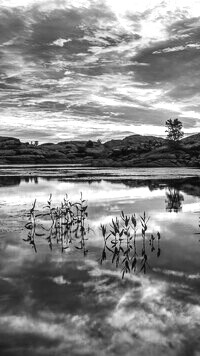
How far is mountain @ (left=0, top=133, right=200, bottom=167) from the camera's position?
11650cm

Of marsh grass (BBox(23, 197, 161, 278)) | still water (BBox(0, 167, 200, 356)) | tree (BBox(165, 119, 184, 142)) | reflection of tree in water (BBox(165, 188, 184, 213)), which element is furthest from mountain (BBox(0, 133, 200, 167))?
still water (BBox(0, 167, 200, 356))

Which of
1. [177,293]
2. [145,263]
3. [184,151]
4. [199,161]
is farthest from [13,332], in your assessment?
[184,151]

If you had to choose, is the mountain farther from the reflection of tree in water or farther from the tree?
the reflection of tree in water

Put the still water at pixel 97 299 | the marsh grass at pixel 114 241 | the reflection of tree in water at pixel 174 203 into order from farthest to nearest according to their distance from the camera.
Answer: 1. the reflection of tree in water at pixel 174 203
2. the marsh grass at pixel 114 241
3. the still water at pixel 97 299

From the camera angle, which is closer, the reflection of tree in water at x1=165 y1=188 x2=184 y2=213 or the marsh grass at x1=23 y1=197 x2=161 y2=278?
the marsh grass at x1=23 y1=197 x2=161 y2=278

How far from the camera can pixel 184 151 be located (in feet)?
411

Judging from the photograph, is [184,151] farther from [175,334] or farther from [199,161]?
[175,334]

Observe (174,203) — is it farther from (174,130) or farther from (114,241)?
(174,130)

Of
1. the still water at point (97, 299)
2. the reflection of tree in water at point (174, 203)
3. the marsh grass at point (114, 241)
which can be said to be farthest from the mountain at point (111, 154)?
the still water at point (97, 299)

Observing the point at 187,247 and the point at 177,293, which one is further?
the point at 187,247

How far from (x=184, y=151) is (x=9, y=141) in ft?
322

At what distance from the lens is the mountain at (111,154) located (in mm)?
116500

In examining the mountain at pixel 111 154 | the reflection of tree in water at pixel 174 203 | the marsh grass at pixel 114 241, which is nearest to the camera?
the marsh grass at pixel 114 241

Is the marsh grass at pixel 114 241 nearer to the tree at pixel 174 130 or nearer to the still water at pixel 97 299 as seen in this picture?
the still water at pixel 97 299
